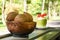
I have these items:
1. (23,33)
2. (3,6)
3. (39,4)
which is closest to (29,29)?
(23,33)

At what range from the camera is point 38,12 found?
2455mm

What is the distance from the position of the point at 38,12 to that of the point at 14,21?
1.30m

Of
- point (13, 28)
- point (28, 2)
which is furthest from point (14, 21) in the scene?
point (28, 2)

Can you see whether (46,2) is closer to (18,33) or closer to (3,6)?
(3,6)

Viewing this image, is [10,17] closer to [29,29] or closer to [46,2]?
[29,29]

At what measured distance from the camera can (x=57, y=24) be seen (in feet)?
8.43

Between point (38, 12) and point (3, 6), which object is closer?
point (3, 6)

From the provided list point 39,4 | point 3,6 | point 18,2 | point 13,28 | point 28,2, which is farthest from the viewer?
point 39,4

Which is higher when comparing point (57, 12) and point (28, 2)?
point (28, 2)

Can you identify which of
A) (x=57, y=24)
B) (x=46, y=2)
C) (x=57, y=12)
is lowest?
(x=57, y=24)

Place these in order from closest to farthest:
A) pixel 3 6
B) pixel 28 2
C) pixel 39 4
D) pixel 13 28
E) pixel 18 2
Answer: pixel 13 28, pixel 3 6, pixel 18 2, pixel 28 2, pixel 39 4

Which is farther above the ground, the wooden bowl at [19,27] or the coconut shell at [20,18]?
the coconut shell at [20,18]

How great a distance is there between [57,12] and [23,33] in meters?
1.48

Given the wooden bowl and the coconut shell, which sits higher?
the coconut shell
